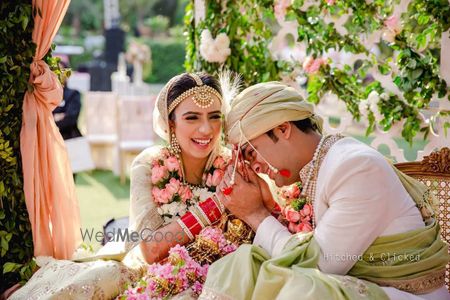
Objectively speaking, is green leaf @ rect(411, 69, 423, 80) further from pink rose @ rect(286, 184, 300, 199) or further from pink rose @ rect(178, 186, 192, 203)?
Result: pink rose @ rect(178, 186, 192, 203)

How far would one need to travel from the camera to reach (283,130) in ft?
8.82

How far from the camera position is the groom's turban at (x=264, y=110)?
2.67 m

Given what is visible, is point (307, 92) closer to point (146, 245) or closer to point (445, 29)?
point (445, 29)

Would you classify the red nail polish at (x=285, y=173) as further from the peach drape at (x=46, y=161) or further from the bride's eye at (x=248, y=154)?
the peach drape at (x=46, y=161)

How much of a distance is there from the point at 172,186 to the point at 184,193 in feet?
0.25

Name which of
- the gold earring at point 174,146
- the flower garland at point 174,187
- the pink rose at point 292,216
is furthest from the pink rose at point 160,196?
the pink rose at point 292,216

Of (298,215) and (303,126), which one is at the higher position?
(303,126)

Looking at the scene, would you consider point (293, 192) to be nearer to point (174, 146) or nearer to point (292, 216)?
point (292, 216)

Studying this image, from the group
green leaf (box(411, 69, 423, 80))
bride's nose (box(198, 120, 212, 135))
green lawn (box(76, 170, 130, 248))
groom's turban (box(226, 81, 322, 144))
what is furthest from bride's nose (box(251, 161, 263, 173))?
green lawn (box(76, 170, 130, 248))

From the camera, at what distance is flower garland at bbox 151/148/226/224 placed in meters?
3.26

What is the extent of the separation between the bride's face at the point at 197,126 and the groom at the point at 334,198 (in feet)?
1.37

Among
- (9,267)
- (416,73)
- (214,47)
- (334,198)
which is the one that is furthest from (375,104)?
(9,267)

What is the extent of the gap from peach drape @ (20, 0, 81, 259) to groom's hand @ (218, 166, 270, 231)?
3.82ft

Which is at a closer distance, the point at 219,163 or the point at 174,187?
the point at 174,187
